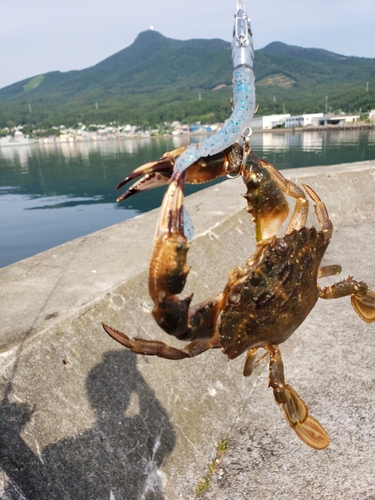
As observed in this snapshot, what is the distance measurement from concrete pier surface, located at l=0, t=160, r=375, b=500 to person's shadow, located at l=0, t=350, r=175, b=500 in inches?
0.4

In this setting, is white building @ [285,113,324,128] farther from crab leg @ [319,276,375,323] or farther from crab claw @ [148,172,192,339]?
crab claw @ [148,172,192,339]

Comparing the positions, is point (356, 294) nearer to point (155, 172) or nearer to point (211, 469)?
point (211, 469)

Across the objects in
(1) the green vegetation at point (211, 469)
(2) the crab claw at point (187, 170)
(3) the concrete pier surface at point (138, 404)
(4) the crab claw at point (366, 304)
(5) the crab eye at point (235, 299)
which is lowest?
(1) the green vegetation at point (211, 469)

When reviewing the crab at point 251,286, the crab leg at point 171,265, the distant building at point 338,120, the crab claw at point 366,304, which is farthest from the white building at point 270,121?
the crab leg at point 171,265

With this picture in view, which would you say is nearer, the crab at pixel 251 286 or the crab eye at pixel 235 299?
the crab at pixel 251 286

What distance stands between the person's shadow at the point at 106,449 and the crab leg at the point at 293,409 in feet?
4.43

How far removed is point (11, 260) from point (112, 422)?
1640cm

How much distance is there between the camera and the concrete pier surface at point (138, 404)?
3.60 metres

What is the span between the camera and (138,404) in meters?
4.29

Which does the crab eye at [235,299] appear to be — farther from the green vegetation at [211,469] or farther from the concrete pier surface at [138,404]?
the green vegetation at [211,469]

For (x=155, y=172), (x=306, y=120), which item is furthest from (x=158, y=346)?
(x=306, y=120)

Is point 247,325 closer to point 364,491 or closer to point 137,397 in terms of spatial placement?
point 137,397

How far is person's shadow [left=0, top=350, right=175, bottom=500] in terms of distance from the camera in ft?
11.1

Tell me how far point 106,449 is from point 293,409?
184 cm
